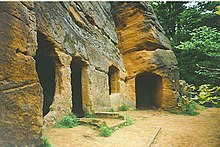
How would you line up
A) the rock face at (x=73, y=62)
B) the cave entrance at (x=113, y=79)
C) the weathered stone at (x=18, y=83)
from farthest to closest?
the cave entrance at (x=113, y=79) → the rock face at (x=73, y=62) → the weathered stone at (x=18, y=83)

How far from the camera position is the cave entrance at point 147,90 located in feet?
48.1

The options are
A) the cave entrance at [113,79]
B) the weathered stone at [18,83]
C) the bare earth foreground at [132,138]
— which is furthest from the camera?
the cave entrance at [113,79]

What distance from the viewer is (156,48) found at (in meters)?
14.4

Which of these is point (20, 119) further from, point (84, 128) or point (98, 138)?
point (84, 128)

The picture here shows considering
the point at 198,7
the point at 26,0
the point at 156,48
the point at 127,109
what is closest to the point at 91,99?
the point at 127,109

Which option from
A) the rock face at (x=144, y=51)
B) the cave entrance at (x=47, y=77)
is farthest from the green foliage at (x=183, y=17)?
the cave entrance at (x=47, y=77)

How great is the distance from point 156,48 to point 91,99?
7467 millimetres

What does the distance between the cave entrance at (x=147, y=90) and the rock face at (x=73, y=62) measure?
7 cm

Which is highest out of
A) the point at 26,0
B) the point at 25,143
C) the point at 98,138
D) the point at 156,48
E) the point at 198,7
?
the point at 198,7

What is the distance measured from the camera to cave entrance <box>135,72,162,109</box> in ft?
48.1

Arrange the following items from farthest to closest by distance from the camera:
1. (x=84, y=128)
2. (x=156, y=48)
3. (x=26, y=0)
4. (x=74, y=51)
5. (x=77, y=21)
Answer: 1. (x=156, y=48)
2. (x=77, y=21)
3. (x=74, y=51)
4. (x=84, y=128)
5. (x=26, y=0)

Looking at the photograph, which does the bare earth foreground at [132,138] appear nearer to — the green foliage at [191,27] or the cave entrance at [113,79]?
the green foliage at [191,27]

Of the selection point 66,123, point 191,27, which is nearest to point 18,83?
point 66,123

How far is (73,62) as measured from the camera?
8984 millimetres
